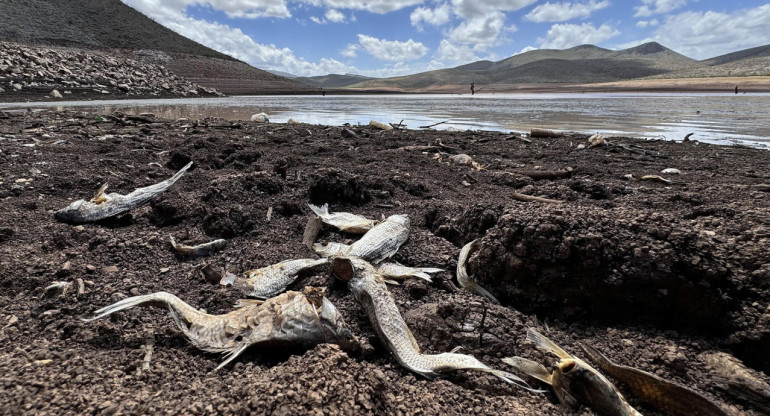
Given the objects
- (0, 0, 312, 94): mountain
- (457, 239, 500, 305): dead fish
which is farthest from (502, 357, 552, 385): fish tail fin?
(0, 0, 312, 94): mountain

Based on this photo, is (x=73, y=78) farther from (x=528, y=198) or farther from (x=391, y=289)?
(x=391, y=289)

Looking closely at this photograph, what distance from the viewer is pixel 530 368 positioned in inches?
60.7

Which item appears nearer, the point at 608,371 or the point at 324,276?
the point at 608,371

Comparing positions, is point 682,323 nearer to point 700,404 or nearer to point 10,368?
point 700,404

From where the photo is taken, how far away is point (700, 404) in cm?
136

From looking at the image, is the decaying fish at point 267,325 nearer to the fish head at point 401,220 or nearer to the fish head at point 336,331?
the fish head at point 336,331

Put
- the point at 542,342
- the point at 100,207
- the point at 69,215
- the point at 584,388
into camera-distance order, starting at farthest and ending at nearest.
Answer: the point at 100,207 < the point at 69,215 < the point at 542,342 < the point at 584,388

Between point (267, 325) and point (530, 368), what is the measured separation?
3.66 feet

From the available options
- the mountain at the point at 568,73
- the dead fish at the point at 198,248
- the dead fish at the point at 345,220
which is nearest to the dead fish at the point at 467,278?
the dead fish at the point at 345,220

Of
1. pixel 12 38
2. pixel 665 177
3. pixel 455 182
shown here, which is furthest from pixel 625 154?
pixel 12 38

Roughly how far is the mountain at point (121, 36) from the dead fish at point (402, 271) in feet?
137

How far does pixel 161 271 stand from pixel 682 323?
284 cm

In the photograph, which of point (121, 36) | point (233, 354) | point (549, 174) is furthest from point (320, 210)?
point (121, 36)

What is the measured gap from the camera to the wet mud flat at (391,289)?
4.46ft
